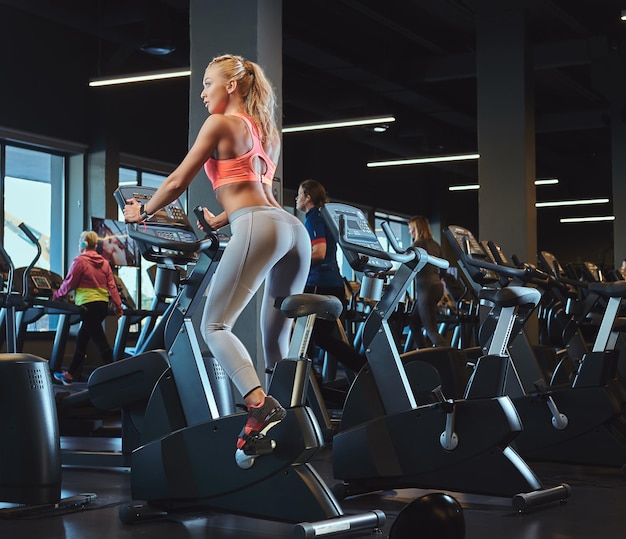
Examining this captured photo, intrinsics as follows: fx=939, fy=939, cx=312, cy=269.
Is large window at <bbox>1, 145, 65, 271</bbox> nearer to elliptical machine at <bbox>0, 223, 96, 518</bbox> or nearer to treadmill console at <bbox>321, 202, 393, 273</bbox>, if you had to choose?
treadmill console at <bbox>321, 202, 393, 273</bbox>

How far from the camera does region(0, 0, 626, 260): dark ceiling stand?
32.5 ft

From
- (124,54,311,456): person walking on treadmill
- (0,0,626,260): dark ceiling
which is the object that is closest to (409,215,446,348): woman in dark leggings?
(0,0,626,260): dark ceiling

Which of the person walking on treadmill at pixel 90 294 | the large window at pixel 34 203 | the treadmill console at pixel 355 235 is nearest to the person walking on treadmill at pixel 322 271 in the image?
the treadmill console at pixel 355 235

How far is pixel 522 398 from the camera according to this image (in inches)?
170

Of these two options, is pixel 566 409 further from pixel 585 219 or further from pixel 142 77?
pixel 585 219

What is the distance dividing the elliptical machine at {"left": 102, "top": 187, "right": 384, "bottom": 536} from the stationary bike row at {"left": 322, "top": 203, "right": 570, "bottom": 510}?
1.71ft

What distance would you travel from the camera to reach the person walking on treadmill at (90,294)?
25.7 feet

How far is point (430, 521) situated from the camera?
5.69ft

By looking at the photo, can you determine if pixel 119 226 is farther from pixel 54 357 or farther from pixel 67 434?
pixel 67 434

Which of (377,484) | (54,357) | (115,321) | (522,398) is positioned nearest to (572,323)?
(522,398)

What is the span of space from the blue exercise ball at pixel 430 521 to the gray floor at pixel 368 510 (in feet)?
3.29

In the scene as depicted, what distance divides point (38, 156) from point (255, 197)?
869 cm

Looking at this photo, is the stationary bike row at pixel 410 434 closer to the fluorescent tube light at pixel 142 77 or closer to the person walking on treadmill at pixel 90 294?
the person walking on treadmill at pixel 90 294

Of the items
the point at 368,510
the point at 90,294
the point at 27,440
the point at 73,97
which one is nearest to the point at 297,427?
the point at 368,510
